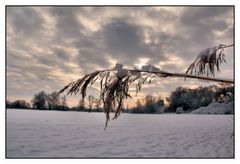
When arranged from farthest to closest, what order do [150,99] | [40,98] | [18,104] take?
[150,99] → [40,98] → [18,104]

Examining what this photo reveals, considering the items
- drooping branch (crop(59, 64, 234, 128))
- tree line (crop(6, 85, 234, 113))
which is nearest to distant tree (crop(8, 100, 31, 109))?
tree line (crop(6, 85, 234, 113))

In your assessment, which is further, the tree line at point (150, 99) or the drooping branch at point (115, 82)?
the tree line at point (150, 99)

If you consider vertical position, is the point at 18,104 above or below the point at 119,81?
below

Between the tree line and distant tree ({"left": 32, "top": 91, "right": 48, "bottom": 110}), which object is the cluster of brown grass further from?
distant tree ({"left": 32, "top": 91, "right": 48, "bottom": 110})

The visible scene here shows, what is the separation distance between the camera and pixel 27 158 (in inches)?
99.0

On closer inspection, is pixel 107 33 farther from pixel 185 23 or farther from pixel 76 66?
pixel 185 23

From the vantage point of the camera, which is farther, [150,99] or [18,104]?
[150,99]

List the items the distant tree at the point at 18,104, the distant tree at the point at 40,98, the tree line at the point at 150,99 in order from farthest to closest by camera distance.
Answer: the distant tree at the point at 40,98 → the distant tree at the point at 18,104 → the tree line at the point at 150,99

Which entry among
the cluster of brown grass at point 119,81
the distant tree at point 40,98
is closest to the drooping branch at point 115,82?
the cluster of brown grass at point 119,81

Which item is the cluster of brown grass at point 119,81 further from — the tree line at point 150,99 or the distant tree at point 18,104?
the distant tree at point 18,104

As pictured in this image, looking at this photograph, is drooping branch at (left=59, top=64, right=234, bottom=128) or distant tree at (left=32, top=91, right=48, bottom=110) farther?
distant tree at (left=32, top=91, right=48, bottom=110)

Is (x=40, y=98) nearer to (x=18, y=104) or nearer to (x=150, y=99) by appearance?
(x=18, y=104)

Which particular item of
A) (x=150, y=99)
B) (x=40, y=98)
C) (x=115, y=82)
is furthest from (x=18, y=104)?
(x=115, y=82)

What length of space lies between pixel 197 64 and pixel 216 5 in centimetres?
126
